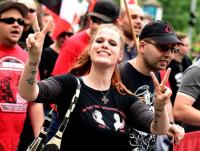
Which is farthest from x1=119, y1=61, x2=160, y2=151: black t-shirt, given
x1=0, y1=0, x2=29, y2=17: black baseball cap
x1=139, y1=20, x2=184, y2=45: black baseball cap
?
x1=0, y1=0, x2=29, y2=17: black baseball cap

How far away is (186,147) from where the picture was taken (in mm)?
5941

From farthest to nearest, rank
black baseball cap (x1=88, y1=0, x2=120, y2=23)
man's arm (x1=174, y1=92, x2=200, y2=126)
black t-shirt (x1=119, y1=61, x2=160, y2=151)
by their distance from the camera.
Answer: black baseball cap (x1=88, y1=0, x2=120, y2=23), man's arm (x1=174, y1=92, x2=200, y2=126), black t-shirt (x1=119, y1=61, x2=160, y2=151)

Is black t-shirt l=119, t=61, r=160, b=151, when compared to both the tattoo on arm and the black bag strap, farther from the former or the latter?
the tattoo on arm

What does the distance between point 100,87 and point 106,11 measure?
3.39 metres

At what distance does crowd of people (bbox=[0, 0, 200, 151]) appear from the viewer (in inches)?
198

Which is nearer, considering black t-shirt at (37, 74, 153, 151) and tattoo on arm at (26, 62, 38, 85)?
tattoo on arm at (26, 62, 38, 85)

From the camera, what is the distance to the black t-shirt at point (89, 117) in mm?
5072

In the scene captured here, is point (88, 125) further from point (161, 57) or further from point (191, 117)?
point (191, 117)

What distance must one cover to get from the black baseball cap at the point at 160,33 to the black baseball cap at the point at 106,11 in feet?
6.71

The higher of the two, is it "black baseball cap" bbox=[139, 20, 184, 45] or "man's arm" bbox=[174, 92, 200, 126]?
"black baseball cap" bbox=[139, 20, 184, 45]

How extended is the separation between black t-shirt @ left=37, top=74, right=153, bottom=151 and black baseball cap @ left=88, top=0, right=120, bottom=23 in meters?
3.23

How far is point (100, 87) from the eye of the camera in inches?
210

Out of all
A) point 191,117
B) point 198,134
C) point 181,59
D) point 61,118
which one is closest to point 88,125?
point 61,118

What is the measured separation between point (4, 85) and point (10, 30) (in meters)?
0.56
